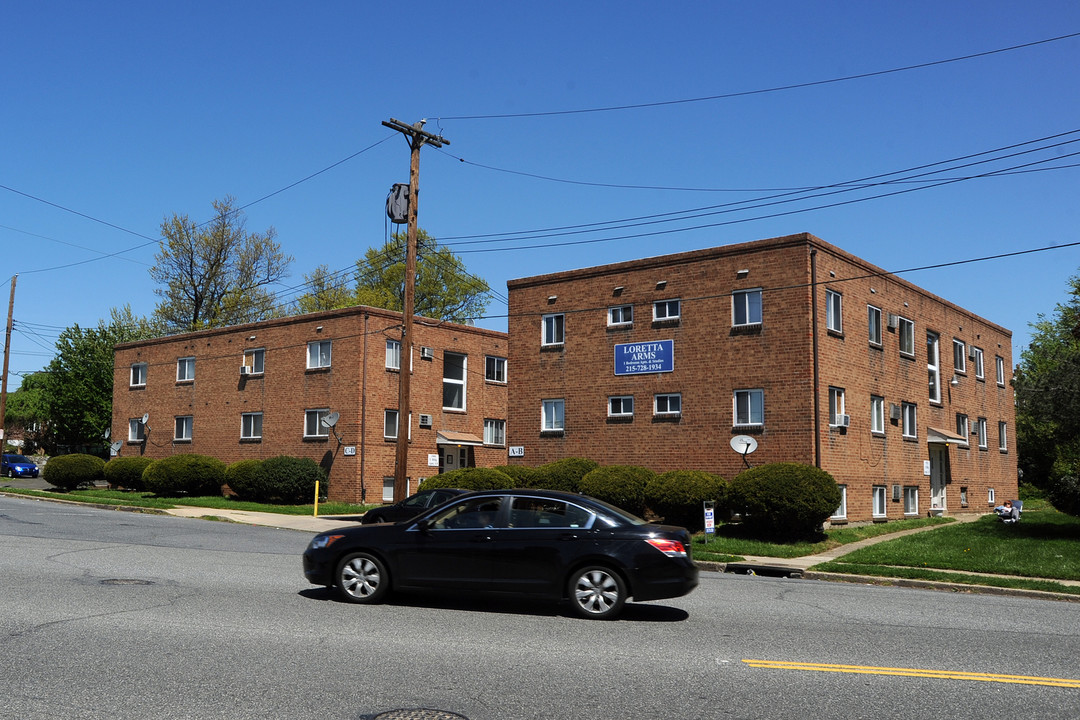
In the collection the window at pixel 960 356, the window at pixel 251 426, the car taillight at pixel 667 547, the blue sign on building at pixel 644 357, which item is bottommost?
the car taillight at pixel 667 547

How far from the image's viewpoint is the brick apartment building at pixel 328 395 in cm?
3591

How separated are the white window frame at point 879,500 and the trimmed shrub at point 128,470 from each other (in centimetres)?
2942

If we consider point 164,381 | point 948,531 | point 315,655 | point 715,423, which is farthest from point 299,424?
point 315,655

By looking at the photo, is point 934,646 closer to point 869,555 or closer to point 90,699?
point 90,699

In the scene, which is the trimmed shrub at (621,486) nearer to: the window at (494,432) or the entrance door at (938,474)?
the entrance door at (938,474)

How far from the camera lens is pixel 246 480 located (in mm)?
35062

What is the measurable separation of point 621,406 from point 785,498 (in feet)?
26.1

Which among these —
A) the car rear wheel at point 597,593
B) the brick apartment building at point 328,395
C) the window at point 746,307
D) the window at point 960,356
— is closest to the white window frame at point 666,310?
the window at point 746,307

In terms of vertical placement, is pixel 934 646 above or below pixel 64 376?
below

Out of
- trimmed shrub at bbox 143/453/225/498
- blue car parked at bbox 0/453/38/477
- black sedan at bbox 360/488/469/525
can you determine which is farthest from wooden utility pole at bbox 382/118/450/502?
blue car parked at bbox 0/453/38/477

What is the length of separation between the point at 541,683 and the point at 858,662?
9.49 feet

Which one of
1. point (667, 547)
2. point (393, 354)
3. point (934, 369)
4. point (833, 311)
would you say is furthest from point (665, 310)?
point (667, 547)

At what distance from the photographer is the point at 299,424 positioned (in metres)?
37.6

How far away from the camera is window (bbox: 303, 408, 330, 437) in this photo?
36719 mm
